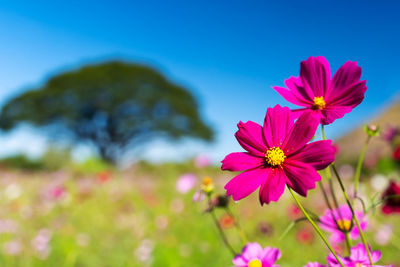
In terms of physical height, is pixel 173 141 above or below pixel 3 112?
below

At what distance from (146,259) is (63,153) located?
386 inches

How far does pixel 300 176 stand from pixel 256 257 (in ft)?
0.80

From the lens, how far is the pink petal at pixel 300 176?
0.53 metres

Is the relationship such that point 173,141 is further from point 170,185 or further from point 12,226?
point 12,226

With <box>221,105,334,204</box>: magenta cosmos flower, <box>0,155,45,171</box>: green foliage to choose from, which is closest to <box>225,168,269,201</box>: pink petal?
<box>221,105,334,204</box>: magenta cosmos flower

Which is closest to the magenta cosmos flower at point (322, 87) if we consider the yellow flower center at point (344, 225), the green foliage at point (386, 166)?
the yellow flower center at point (344, 225)

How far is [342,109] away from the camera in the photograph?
24.5 inches

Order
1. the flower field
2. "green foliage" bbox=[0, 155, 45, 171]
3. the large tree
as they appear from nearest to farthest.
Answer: the flower field
"green foliage" bbox=[0, 155, 45, 171]
the large tree

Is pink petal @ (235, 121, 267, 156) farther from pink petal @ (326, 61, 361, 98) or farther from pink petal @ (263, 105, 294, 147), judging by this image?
pink petal @ (326, 61, 361, 98)

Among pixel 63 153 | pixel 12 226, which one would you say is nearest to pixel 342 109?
pixel 12 226

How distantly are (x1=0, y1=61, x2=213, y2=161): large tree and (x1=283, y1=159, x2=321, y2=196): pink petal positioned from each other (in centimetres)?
2210

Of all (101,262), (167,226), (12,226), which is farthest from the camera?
(167,226)

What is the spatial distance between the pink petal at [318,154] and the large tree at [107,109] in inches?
870

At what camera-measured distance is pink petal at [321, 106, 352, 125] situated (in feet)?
1.99
